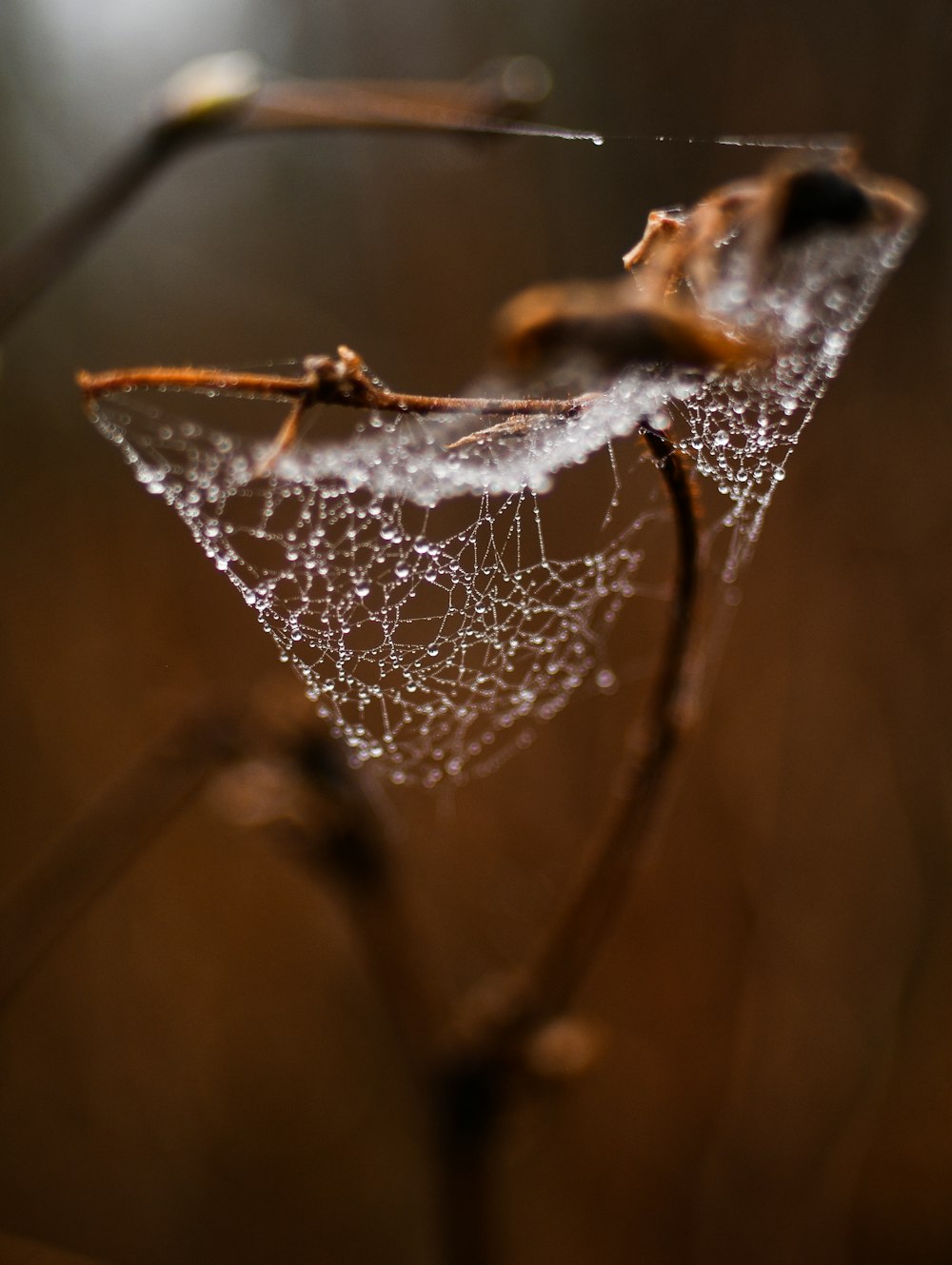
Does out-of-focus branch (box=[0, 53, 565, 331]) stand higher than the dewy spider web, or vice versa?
out-of-focus branch (box=[0, 53, 565, 331])

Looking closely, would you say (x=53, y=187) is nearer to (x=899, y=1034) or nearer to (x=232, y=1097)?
(x=232, y=1097)

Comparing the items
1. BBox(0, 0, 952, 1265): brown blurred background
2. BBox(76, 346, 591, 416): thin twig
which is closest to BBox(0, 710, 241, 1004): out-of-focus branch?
BBox(76, 346, 591, 416): thin twig

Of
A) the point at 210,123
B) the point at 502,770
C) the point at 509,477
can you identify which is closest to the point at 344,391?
the point at 509,477

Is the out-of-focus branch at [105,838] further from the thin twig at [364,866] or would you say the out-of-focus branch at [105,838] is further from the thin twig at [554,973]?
the thin twig at [554,973]

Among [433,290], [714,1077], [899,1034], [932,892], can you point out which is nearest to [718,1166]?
[714,1077]

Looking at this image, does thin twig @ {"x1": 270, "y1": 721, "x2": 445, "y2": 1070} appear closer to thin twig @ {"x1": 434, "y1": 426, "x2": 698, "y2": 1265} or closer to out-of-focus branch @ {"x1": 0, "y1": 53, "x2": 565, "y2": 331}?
thin twig @ {"x1": 434, "y1": 426, "x2": 698, "y2": 1265}
